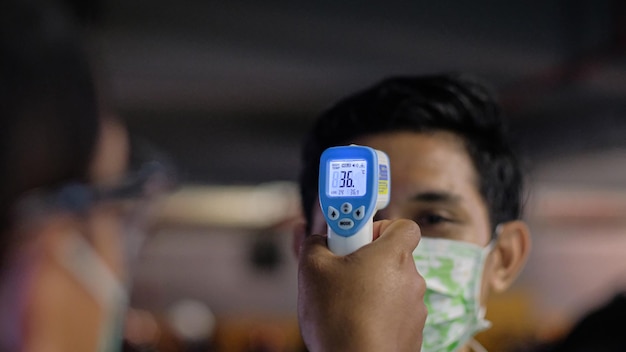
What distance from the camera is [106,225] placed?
0.88 m

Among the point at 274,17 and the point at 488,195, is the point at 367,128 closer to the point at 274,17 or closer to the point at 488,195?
the point at 488,195

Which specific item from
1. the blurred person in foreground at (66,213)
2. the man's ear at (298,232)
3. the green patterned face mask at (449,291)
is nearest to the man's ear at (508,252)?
the green patterned face mask at (449,291)

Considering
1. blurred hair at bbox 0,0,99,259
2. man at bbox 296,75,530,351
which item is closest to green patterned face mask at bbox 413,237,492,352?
man at bbox 296,75,530,351

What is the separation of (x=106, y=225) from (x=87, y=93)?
0.21 m

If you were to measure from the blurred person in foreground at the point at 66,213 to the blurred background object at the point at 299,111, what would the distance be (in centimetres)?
22

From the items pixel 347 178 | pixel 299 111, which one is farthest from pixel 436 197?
pixel 299 111

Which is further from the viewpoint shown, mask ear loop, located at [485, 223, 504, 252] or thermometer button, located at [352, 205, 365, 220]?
mask ear loop, located at [485, 223, 504, 252]

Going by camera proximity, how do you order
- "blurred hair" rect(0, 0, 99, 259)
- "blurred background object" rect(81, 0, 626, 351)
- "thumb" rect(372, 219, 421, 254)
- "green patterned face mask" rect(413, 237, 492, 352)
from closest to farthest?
1. "thumb" rect(372, 219, 421, 254)
2. "blurred hair" rect(0, 0, 99, 259)
3. "green patterned face mask" rect(413, 237, 492, 352)
4. "blurred background object" rect(81, 0, 626, 351)

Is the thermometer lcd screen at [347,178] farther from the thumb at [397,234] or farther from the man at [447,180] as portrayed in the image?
the man at [447,180]

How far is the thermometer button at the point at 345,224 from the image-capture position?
1.68ft

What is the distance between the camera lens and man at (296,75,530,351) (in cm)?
80

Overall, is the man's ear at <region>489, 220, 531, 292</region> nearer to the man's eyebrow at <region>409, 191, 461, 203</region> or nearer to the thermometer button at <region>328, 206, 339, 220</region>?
the man's eyebrow at <region>409, 191, 461, 203</region>

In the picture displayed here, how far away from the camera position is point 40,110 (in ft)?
2.21

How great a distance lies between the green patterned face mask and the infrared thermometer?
0.25 m
